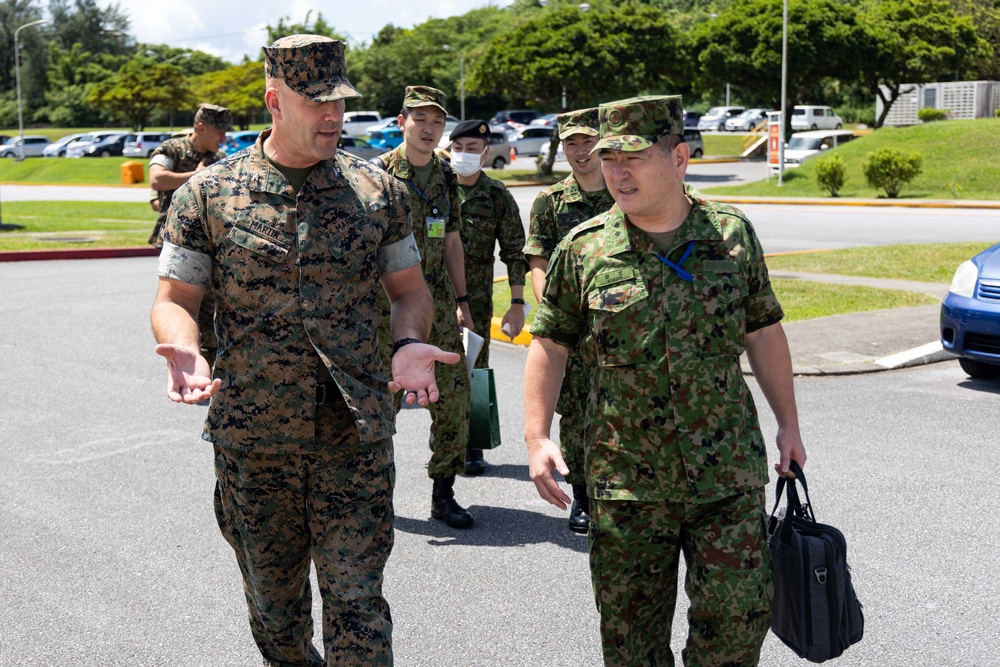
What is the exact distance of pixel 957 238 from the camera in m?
18.5

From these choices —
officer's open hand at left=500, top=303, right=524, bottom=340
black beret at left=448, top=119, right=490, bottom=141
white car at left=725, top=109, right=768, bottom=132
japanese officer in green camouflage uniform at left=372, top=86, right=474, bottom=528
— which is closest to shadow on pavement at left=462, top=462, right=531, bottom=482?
japanese officer in green camouflage uniform at left=372, top=86, right=474, bottom=528

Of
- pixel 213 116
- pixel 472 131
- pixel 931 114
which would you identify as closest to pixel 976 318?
pixel 472 131

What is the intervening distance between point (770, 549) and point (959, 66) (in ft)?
188

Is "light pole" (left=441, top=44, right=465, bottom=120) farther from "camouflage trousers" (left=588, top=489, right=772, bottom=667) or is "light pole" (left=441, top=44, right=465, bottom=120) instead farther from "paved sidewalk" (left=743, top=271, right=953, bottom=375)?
"camouflage trousers" (left=588, top=489, right=772, bottom=667)

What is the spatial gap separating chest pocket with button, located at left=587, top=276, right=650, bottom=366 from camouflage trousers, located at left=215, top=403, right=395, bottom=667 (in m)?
0.75

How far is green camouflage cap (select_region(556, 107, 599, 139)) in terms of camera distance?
5695mm

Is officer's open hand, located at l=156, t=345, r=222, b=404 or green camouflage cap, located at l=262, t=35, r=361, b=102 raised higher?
green camouflage cap, located at l=262, t=35, r=361, b=102

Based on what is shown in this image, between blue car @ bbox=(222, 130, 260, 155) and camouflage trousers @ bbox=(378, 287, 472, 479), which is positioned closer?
camouflage trousers @ bbox=(378, 287, 472, 479)

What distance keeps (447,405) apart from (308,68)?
2.93 m

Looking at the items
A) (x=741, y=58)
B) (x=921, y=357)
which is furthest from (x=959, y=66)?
(x=921, y=357)

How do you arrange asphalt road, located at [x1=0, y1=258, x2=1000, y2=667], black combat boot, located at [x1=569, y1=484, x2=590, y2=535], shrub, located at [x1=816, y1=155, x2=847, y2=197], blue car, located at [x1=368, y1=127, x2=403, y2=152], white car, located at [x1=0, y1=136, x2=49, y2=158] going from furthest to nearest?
white car, located at [x1=0, y1=136, x2=49, y2=158], blue car, located at [x1=368, y1=127, x2=403, y2=152], shrub, located at [x1=816, y1=155, x2=847, y2=197], black combat boot, located at [x1=569, y1=484, x2=590, y2=535], asphalt road, located at [x1=0, y1=258, x2=1000, y2=667]

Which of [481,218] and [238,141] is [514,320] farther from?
[238,141]

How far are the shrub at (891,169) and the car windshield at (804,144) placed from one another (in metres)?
13.8

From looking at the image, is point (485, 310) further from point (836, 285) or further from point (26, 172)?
point (26, 172)
